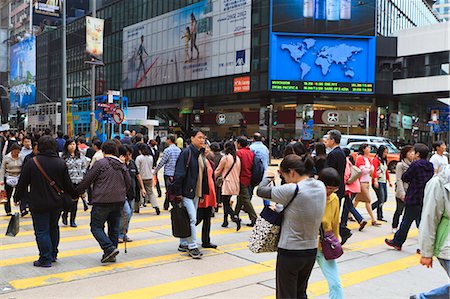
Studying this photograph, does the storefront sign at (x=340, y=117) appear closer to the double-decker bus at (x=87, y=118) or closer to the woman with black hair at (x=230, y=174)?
the double-decker bus at (x=87, y=118)

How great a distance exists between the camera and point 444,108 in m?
40.3

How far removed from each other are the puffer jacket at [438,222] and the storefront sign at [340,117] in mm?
37107

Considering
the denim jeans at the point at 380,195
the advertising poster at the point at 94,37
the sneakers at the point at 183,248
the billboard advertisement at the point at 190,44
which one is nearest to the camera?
the sneakers at the point at 183,248

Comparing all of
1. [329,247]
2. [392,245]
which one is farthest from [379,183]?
[329,247]

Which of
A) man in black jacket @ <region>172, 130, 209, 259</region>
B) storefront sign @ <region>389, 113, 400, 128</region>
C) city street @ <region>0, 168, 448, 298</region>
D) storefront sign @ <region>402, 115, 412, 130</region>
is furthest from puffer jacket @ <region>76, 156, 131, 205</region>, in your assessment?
storefront sign @ <region>402, 115, 412, 130</region>

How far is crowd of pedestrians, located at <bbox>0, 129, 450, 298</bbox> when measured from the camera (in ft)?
11.7

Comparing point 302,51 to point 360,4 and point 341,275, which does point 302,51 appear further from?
point 341,275

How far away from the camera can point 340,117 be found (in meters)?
40.4

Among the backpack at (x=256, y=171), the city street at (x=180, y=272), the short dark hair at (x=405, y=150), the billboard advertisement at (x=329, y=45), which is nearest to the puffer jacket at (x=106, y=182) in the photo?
the city street at (x=180, y=272)

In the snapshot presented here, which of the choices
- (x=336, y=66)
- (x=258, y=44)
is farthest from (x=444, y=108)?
(x=258, y=44)

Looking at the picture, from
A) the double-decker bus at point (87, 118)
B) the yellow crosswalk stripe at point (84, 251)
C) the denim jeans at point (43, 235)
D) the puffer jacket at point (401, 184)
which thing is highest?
the double-decker bus at point (87, 118)

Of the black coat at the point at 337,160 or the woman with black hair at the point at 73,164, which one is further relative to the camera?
the woman with black hair at the point at 73,164

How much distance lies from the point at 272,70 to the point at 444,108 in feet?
51.6

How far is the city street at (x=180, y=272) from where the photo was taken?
508 centimetres
